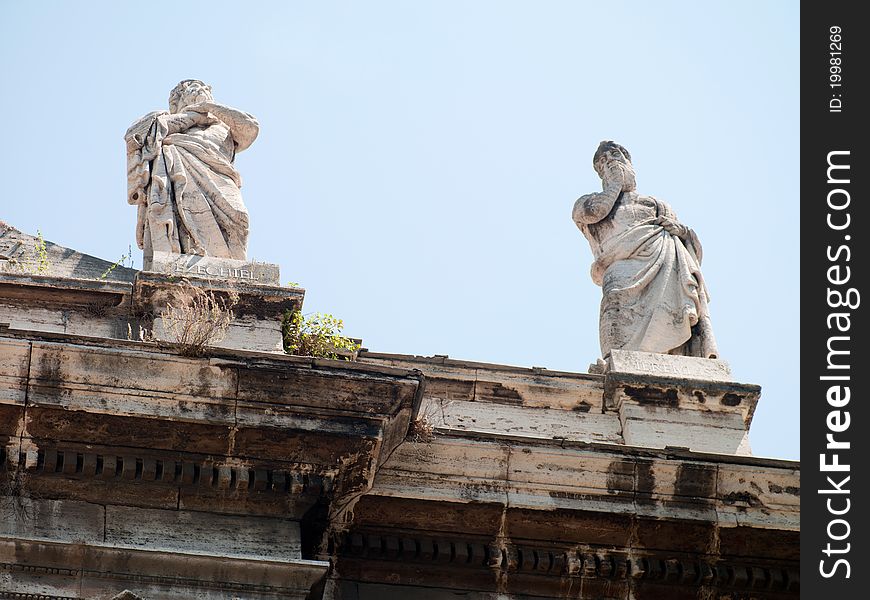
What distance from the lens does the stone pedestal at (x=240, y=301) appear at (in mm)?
13578

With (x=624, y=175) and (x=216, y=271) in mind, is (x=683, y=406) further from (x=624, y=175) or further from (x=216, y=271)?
(x=216, y=271)

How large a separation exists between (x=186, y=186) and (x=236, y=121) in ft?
3.55

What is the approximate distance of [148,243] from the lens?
14750 mm

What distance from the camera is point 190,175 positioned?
15047mm

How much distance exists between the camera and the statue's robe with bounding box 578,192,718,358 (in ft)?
49.3

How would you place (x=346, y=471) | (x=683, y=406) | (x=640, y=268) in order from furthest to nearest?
(x=640, y=268) < (x=683, y=406) < (x=346, y=471)

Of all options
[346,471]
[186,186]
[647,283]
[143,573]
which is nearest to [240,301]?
[186,186]
